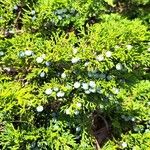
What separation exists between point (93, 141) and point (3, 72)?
2.53 ft

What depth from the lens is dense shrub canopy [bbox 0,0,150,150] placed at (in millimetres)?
2513

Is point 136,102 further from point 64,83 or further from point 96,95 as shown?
point 64,83

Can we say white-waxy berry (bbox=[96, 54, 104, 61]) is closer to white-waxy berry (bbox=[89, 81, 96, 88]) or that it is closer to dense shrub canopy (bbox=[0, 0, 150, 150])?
dense shrub canopy (bbox=[0, 0, 150, 150])

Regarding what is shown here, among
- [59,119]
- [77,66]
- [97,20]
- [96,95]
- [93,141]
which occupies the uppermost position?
[97,20]

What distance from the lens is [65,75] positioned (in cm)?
255

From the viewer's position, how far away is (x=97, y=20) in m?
3.23

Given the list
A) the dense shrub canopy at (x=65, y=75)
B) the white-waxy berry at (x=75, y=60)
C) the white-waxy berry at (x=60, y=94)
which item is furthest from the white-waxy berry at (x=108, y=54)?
the white-waxy berry at (x=60, y=94)

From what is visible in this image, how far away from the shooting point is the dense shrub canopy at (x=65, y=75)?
251cm

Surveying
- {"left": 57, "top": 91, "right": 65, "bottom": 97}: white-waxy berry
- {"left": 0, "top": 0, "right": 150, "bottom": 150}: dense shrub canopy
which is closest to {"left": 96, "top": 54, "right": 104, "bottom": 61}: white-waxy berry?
{"left": 0, "top": 0, "right": 150, "bottom": 150}: dense shrub canopy

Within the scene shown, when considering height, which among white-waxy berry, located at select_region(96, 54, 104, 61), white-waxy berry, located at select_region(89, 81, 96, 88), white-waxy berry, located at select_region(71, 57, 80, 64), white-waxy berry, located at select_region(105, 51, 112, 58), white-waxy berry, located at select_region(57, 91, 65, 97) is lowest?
white-waxy berry, located at select_region(57, 91, 65, 97)

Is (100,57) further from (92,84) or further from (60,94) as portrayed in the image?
(60,94)

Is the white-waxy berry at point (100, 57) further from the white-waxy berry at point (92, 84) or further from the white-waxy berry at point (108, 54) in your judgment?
the white-waxy berry at point (92, 84)

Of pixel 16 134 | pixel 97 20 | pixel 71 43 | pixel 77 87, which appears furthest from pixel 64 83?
pixel 97 20

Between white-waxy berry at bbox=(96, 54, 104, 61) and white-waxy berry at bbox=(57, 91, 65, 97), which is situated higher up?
white-waxy berry at bbox=(96, 54, 104, 61)
